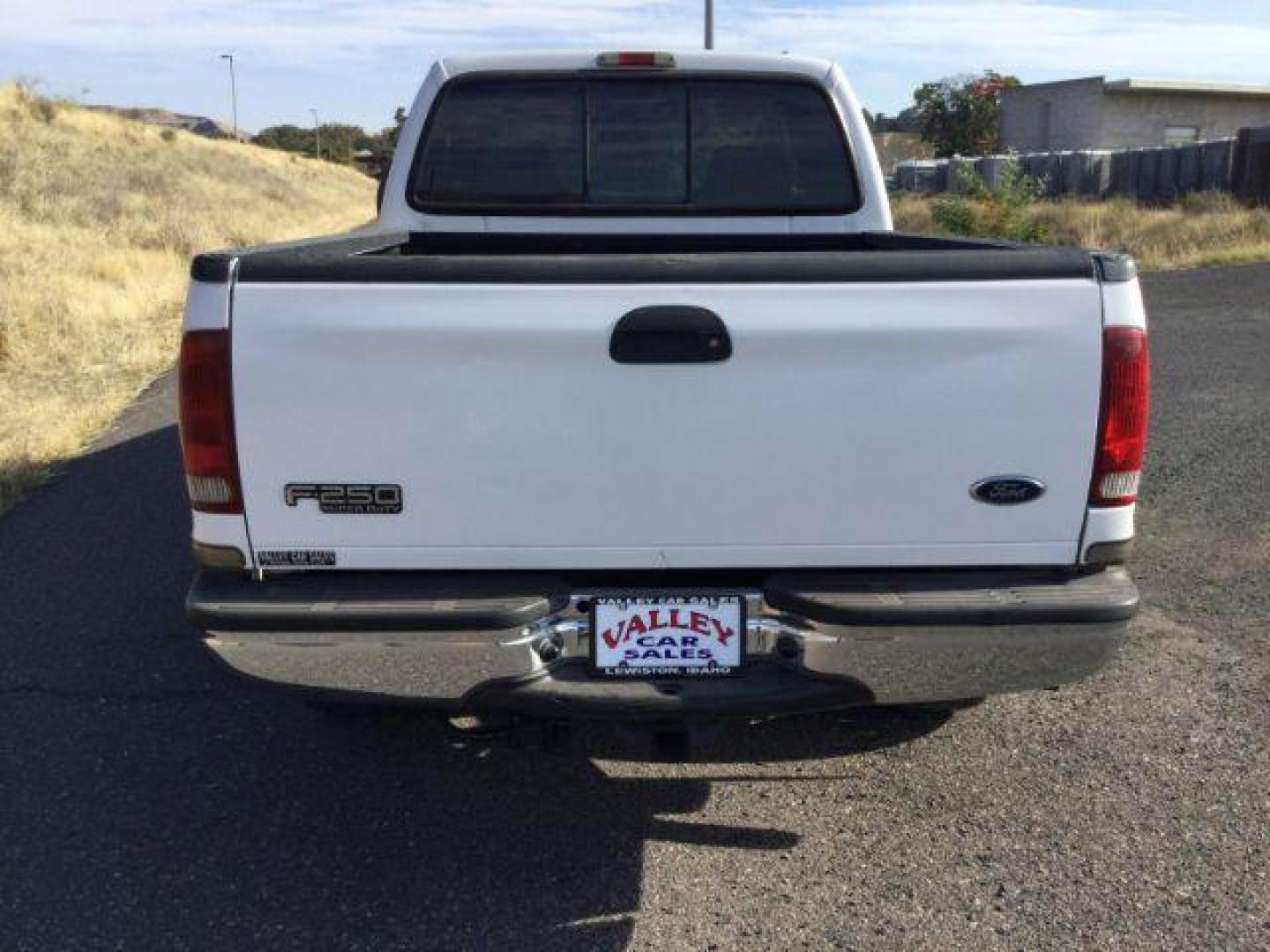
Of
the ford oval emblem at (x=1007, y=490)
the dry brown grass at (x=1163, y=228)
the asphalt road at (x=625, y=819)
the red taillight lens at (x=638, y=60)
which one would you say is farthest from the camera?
the dry brown grass at (x=1163, y=228)

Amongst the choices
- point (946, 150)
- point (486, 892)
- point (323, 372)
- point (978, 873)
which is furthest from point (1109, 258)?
point (946, 150)

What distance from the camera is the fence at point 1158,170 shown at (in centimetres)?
→ 2872

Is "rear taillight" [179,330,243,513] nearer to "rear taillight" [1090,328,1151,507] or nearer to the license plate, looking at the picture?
the license plate

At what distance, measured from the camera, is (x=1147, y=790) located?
3523 mm

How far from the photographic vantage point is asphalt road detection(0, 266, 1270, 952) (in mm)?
2936

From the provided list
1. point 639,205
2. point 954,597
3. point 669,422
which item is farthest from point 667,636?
point 639,205

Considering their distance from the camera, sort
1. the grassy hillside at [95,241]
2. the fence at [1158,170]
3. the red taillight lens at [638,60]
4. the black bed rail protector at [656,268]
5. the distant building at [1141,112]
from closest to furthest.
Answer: the black bed rail protector at [656,268] < the red taillight lens at [638,60] < the grassy hillside at [95,241] < the fence at [1158,170] < the distant building at [1141,112]

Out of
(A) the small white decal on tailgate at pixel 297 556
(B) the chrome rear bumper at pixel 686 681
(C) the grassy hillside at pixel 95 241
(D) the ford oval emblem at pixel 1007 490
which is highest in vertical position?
(D) the ford oval emblem at pixel 1007 490

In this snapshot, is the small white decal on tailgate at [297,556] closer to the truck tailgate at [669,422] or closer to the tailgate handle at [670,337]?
the truck tailgate at [669,422]

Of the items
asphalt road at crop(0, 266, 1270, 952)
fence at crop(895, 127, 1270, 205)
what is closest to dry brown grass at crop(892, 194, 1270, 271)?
fence at crop(895, 127, 1270, 205)

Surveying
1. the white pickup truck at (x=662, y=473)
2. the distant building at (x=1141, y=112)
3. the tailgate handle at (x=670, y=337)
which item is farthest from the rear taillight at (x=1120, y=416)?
the distant building at (x=1141, y=112)

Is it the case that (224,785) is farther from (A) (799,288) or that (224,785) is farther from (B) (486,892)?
(A) (799,288)

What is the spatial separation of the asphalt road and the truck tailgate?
0.79 meters

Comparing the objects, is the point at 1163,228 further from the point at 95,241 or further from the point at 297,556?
the point at 297,556
